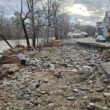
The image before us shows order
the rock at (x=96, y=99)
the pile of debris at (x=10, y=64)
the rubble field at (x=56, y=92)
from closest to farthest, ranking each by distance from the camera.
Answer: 1. the rubble field at (x=56, y=92)
2. the rock at (x=96, y=99)
3. the pile of debris at (x=10, y=64)

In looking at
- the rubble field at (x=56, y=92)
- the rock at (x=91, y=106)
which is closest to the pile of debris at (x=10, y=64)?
the rubble field at (x=56, y=92)

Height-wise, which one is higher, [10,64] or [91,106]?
[91,106]

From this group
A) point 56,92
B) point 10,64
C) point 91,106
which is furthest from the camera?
point 10,64

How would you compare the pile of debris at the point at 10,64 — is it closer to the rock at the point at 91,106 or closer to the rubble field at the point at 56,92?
the rubble field at the point at 56,92

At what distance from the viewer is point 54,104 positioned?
1063 centimetres

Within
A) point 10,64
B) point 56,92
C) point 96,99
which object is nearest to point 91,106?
point 96,99

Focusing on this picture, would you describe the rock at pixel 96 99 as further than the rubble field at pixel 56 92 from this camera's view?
Yes

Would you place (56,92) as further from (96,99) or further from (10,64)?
(10,64)

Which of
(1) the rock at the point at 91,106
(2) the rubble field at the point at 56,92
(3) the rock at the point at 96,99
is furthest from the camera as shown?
(3) the rock at the point at 96,99

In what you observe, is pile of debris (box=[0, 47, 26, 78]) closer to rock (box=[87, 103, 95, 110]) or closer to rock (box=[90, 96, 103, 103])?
rock (box=[90, 96, 103, 103])

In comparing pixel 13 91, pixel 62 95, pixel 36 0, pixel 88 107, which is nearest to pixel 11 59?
pixel 13 91

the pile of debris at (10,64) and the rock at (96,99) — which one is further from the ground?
the rock at (96,99)

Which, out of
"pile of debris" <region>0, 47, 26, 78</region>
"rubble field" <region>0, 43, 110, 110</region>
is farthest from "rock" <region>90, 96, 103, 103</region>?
"pile of debris" <region>0, 47, 26, 78</region>

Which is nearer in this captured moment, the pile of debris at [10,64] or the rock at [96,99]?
the rock at [96,99]
